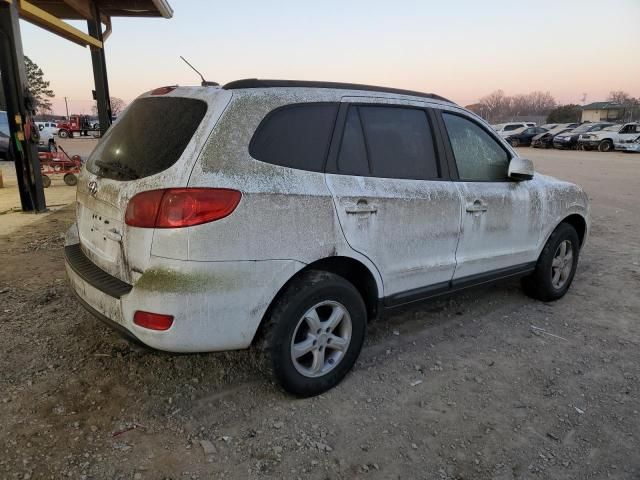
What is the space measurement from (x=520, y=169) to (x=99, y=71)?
10069 mm

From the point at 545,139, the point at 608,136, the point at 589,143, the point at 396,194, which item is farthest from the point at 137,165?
the point at 545,139

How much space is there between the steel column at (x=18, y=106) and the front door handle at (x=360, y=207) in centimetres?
705

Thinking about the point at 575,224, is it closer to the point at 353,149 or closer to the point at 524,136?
the point at 353,149

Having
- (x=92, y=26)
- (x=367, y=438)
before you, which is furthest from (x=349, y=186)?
(x=92, y=26)

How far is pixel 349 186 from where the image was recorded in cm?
280

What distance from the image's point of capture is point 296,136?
8.81 feet

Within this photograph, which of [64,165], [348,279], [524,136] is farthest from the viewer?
[524,136]

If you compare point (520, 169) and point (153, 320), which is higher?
point (520, 169)

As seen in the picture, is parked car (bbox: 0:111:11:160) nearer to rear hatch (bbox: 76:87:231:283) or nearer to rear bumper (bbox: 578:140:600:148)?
rear hatch (bbox: 76:87:231:283)

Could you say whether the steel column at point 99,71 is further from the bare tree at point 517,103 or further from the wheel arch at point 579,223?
the bare tree at point 517,103

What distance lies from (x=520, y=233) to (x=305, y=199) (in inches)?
87.4

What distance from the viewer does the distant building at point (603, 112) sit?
68300 millimetres

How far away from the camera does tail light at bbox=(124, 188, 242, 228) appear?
2277mm

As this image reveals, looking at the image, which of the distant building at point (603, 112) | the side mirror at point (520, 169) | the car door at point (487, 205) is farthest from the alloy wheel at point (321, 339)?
the distant building at point (603, 112)
